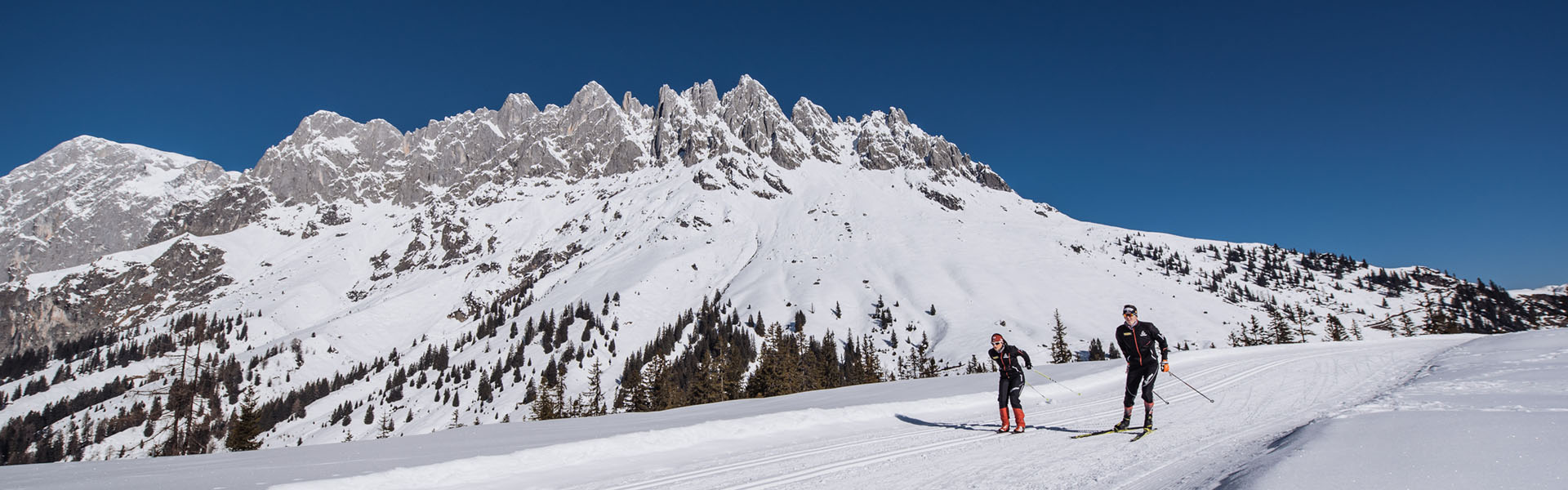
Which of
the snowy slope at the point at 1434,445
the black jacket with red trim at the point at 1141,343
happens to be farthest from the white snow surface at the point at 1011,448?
the black jacket with red trim at the point at 1141,343

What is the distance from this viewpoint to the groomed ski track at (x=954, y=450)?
7.95 metres

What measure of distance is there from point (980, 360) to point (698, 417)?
11951cm

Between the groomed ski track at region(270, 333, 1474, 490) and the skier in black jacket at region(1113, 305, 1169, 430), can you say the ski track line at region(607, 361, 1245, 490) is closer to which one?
the groomed ski track at region(270, 333, 1474, 490)

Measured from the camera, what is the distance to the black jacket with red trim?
38.9 ft

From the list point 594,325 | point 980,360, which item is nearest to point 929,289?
point 980,360

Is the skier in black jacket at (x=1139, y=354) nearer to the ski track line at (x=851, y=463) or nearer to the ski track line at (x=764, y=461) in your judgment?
the ski track line at (x=851, y=463)

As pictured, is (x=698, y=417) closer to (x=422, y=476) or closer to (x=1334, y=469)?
(x=422, y=476)

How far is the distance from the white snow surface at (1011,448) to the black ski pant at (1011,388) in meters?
0.80

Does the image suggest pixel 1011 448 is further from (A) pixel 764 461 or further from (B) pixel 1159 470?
(A) pixel 764 461

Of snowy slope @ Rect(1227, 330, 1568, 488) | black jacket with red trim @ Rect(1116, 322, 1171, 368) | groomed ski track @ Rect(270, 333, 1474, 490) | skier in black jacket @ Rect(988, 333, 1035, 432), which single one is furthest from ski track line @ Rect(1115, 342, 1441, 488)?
skier in black jacket @ Rect(988, 333, 1035, 432)

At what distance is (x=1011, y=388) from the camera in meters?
13.0

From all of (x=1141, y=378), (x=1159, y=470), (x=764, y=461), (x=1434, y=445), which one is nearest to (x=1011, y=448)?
(x=1159, y=470)

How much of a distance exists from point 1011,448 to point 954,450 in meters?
0.90

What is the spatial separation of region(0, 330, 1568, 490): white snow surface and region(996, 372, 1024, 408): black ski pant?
797mm
